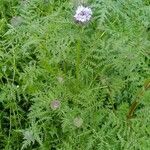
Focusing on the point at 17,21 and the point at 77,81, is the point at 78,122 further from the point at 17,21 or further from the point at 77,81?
the point at 17,21

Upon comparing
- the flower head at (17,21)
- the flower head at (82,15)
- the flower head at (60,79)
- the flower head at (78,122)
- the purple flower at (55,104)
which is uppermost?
the flower head at (82,15)

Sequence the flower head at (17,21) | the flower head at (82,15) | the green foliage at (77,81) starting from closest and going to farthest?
1. the flower head at (82,15)
2. the green foliage at (77,81)
3. the flower head at (17,21)

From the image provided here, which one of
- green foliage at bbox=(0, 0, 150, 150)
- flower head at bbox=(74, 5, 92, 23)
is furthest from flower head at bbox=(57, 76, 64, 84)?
flower head at bbox=(74, 5, 92, 23)

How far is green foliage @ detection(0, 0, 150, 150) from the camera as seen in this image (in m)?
1.94

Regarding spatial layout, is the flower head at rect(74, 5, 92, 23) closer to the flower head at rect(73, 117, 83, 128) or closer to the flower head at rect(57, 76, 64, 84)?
the flower head at rect(57, 76, 64, 84)

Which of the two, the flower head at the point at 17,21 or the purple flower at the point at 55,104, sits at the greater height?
the flower head at the point at 17,21

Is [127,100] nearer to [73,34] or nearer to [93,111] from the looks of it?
[93,111]

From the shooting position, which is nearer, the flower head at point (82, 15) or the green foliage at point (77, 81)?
the flower head at point (82, 15)

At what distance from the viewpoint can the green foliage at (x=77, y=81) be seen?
1938 millimetres

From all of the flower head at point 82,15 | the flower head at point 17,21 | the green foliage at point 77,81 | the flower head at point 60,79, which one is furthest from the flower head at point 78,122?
the flower head at point 17,21

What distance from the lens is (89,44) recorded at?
2066mm

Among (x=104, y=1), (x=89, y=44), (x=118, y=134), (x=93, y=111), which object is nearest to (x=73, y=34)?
(x=89, y=44)

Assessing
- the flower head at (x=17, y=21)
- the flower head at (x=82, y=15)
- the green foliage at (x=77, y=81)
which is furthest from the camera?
the flower head at (x=17, y=21)

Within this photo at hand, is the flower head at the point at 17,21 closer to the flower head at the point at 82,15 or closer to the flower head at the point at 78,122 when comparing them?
the flower head at the point at 82,15
